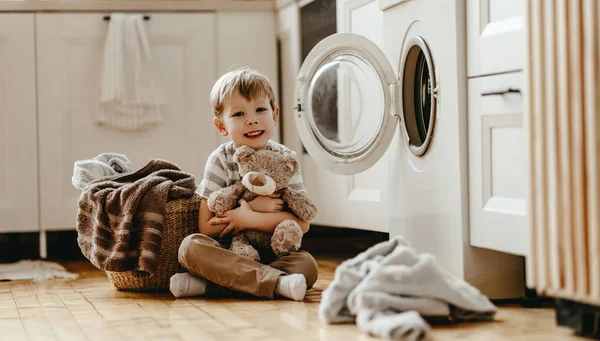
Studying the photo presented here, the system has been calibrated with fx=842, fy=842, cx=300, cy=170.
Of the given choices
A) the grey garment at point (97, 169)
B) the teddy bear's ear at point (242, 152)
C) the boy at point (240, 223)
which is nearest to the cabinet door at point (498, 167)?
the boy at point (240, 223)

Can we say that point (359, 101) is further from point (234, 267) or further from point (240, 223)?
point (234, 267)

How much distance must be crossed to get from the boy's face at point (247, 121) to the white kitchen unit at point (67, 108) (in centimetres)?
89

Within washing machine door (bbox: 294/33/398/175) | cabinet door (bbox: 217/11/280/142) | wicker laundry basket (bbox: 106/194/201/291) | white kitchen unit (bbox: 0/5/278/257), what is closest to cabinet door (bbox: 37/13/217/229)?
white kitchen unit (bbox: 0/5/278/257)

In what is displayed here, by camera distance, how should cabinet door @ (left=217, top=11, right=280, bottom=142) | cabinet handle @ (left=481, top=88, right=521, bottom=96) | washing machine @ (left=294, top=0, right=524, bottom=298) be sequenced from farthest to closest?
cabinet door @ (left=217, top=11, right=280, bottom=142) < washing machine @ (left=294, top=0, right=524, bottom=298) < cabinet handle @ (left=481, top=88, right=521, bottom=96)

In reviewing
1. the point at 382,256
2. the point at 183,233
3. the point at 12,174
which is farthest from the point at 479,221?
the point at 12,174

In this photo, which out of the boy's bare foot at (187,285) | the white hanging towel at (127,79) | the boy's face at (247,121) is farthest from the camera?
the white hanging towel at (127,79)

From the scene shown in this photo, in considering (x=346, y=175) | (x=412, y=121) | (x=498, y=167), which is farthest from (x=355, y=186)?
(x=498, y=167)

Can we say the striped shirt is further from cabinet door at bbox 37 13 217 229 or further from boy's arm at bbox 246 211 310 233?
cabinet door at bbox 37 13 217 229

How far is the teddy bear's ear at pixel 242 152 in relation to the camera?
1.98 metres

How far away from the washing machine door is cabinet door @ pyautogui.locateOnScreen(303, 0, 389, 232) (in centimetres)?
3

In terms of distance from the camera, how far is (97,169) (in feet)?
7.25

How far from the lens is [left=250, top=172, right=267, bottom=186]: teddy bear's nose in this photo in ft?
6.46

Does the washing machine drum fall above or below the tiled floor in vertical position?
above

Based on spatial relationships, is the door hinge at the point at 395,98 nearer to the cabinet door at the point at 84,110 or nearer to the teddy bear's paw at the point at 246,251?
the teddy bear's paw at the point at 246,251
